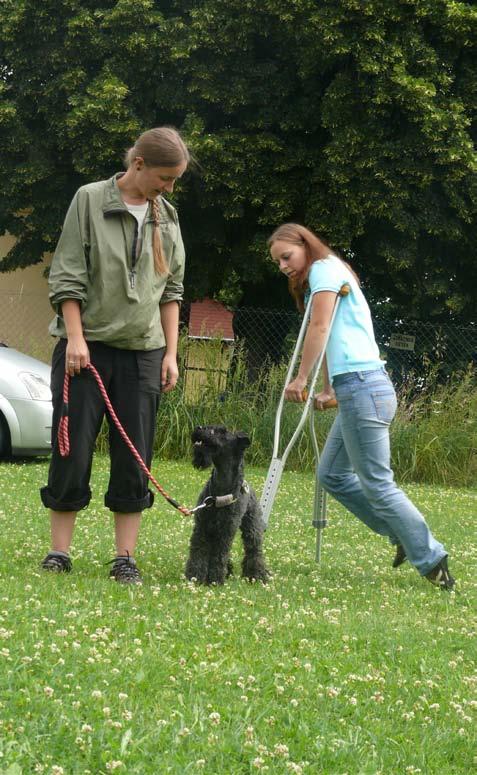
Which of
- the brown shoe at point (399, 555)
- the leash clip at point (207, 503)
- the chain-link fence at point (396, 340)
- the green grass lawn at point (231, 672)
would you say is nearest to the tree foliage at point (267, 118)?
the chain-link fence at point (396, 340)

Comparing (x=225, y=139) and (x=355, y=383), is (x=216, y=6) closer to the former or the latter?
(x=225, y=139)

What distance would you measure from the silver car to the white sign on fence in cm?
771

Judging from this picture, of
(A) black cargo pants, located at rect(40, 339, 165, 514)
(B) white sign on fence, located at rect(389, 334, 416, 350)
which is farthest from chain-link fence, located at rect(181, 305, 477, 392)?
(A) black cargo pants, located at rect(40, 339, 165, 514)

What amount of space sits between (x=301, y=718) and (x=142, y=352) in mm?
2495

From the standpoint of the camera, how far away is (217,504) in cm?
561

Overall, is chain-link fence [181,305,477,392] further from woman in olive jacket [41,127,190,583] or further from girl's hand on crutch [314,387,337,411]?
woman in olive jacket [41,127,190,583]

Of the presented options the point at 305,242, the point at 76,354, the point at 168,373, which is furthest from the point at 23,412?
the point at 76,354

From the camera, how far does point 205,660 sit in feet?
13.4

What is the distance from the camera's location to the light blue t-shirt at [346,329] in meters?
5.94

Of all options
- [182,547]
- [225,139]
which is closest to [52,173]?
[225,139]

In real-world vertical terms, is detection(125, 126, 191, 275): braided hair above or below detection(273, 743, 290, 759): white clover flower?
above

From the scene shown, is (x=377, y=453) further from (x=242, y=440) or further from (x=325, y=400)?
(x=242, y=440)

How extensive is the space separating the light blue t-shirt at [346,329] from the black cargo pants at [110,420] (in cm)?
109

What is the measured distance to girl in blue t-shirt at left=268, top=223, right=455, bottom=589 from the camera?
588 centimetres
